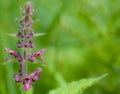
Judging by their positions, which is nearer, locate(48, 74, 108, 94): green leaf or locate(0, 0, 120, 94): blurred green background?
locate(48, 74, 108, 94): green leaf

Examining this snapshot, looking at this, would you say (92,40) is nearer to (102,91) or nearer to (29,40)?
(102,91)

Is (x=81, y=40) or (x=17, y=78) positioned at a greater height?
(x=81, y=40)

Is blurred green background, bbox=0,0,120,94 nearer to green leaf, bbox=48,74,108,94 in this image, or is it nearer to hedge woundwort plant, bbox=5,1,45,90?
green leaf, bbox=48,74,108,94

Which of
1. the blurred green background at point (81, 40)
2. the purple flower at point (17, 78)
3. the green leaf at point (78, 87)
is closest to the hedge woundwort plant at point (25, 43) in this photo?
the purple flower at point (17, 78)

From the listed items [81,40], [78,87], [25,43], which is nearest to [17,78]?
[25,43]

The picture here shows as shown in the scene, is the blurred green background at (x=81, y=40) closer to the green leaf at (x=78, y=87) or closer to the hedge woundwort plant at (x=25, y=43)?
the green leaf at (x=78, y=87)

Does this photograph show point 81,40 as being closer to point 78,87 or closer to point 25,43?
point 78,87

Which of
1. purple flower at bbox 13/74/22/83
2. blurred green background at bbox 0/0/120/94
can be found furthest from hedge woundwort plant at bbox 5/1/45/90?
blurred green background at bbox 0/0/120/94

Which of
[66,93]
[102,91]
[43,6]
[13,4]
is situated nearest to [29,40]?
[66,93]
